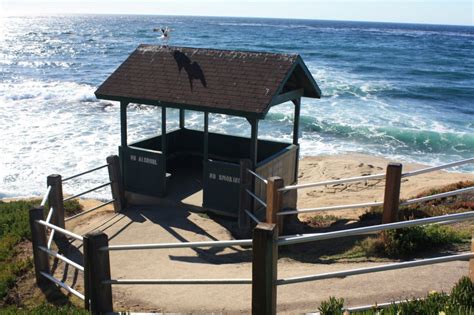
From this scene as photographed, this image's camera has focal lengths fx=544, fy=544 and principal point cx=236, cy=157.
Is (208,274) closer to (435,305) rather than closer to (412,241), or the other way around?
(412,241)

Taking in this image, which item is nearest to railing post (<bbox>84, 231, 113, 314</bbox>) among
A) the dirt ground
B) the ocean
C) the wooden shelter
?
Result: the dirt ground

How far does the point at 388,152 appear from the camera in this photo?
2434 centimetres

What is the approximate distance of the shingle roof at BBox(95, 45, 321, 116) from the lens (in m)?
10.6

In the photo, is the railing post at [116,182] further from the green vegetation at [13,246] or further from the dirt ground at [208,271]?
the green vegetation at [13,246]

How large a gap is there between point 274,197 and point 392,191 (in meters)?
1.94

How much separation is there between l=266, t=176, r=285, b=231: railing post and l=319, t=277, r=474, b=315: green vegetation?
4.08 metres

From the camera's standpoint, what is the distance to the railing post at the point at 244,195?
34.5 feet

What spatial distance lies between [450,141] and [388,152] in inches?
162

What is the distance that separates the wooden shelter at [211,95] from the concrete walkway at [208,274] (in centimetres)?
88

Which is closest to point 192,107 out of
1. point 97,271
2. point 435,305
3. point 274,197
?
point 274,197

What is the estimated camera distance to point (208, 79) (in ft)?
37.1

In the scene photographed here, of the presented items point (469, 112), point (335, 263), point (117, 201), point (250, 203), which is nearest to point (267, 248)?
point (335, 263)

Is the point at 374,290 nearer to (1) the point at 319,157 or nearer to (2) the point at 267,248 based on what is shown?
(2) the point at 267,248

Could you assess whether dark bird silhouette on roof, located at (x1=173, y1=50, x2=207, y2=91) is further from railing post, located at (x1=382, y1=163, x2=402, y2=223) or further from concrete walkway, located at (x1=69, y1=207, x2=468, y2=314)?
railing post, located at (x1=382, y1=163, x2=402, y2=223)
